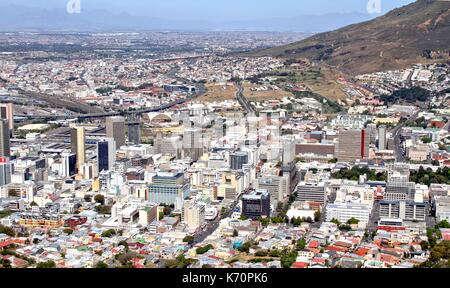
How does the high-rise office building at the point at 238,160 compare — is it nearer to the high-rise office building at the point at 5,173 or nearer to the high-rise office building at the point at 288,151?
the high-rise office building at the point at 288,151

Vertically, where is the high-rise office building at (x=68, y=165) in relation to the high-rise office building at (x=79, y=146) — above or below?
below

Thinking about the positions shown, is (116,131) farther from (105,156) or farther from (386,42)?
(386,42)

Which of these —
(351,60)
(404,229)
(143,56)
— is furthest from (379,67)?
(404,229)

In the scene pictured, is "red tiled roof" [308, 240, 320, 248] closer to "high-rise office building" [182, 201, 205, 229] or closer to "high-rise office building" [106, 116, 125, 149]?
"high-rise office building" [182, 201, 205, 229]

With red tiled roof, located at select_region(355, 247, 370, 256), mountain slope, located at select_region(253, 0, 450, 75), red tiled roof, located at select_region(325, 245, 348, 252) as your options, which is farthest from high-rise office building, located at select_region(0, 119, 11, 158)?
mountain slope, located at select_region(253, 0, 450, 75)

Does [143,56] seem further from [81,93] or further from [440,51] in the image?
[440,51]

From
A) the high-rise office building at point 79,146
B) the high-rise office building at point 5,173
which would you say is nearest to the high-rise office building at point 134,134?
the high-rise office building at point 79,146

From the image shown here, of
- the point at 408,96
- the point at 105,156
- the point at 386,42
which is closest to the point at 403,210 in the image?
the point at 105,156
